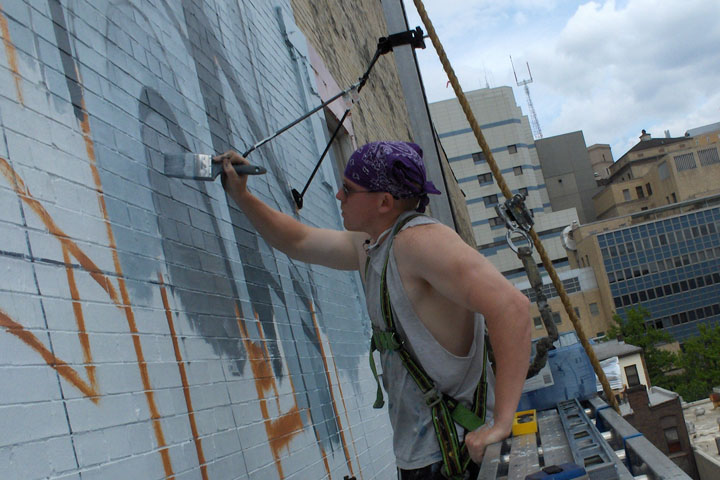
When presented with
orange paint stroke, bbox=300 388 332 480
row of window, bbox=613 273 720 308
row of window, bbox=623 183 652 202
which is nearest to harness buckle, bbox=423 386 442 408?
orange paint stroke, bbox=300 388 332 480

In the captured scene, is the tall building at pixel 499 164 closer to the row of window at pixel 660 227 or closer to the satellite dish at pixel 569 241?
the satellite dish at pixel 569 241

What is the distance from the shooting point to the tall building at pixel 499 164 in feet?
230

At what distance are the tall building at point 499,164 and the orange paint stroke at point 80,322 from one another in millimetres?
67755

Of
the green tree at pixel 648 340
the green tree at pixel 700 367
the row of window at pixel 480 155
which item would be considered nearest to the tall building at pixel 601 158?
the row of window at pixel 480 155

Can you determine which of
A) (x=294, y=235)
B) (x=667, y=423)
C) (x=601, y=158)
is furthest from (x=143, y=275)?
(x=601, y=158)

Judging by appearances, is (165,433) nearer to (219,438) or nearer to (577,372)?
(219,438)

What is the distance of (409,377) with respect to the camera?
8.31 feet

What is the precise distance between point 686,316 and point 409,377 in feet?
211

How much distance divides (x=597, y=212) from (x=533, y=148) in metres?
11.8

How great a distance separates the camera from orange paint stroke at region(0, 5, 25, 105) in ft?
7.14

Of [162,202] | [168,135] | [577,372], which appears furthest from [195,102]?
[577,372]

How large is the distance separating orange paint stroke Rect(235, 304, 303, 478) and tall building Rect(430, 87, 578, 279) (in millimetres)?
66265

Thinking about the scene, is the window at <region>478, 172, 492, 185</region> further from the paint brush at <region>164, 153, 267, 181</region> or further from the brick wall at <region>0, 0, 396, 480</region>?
the paint brush at <region>164, 153, 267, 181</region>

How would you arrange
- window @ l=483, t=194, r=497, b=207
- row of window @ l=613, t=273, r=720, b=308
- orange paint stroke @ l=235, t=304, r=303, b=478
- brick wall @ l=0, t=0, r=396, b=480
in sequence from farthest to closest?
window @ l=483, t=194, r=497, b=207, row of window @ l=613, t=273, r=720, b=308, orange paint stroke @ l=235, t=304, r=303, b=478, brick wall @ l=0, t=0, r=396, b=480
